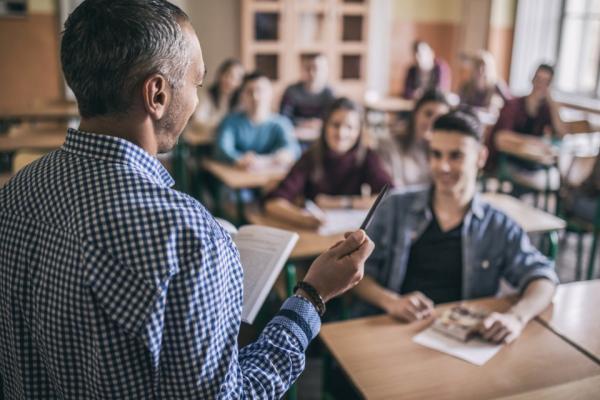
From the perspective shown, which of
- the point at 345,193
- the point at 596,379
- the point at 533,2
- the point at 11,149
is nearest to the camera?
the point at 596,379

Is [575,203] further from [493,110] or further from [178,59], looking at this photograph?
[178,59]

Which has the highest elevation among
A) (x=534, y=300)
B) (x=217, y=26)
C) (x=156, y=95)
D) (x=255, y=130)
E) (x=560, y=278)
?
(x=217, y=26)

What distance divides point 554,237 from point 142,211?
2229mm

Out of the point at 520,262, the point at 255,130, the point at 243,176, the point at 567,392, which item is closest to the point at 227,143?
the point at 255,130

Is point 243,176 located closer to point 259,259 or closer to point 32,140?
point 32,140

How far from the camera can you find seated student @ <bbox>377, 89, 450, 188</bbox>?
3.46m

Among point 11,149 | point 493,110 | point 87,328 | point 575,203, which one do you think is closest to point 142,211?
point 87,328

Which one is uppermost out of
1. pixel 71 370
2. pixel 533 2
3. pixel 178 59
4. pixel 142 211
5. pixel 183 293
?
pixel 533 2

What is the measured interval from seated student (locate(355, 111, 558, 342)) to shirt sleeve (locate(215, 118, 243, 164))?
1995 mm

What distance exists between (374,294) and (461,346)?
1.42 ft

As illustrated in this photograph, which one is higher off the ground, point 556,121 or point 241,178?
point 556,121

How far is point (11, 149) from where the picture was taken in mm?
4086

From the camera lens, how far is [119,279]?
80cm

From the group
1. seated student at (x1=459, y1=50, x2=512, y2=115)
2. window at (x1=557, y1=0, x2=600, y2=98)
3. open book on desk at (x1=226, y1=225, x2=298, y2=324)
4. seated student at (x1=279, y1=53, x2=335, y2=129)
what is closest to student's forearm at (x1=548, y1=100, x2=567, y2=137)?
seated student at (x1=459, y1=50, x2=512, y2=115)
